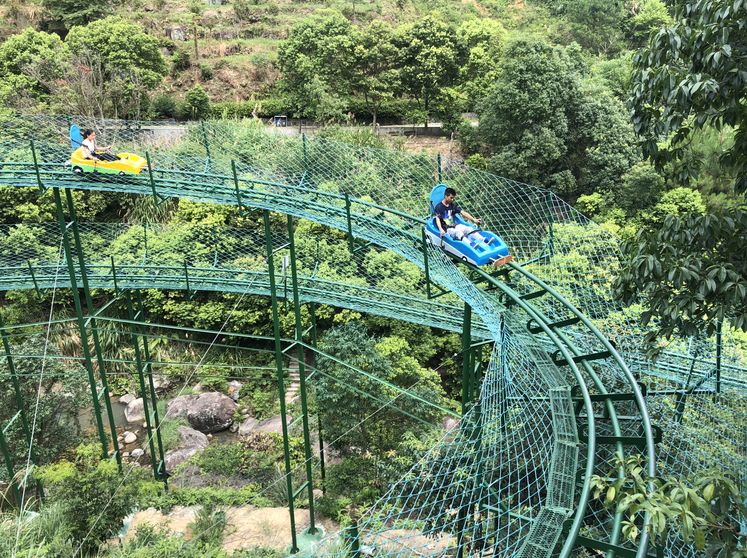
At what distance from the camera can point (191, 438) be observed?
1373 cm

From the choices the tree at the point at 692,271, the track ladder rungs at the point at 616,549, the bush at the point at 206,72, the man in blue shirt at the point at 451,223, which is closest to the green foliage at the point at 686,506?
the track ladder rungs at the point at 616,549

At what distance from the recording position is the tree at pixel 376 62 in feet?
74.4

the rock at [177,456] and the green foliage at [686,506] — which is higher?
the green foliage at [686,506]

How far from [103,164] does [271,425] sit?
7425mm

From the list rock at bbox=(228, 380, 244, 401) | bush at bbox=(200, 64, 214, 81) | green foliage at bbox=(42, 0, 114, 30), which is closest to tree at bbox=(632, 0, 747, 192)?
rock at bbox=(228, 380, 244, 401)

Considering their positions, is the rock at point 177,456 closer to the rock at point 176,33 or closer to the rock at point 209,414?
the rock at point 209,414

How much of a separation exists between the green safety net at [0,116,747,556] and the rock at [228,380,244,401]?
3.49m

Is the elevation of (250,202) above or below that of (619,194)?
above

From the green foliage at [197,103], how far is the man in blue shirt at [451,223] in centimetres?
1879

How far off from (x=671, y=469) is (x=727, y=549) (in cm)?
205

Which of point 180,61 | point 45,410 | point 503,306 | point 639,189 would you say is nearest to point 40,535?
point 45,410

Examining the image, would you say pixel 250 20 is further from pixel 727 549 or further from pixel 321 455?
pixel 727 549

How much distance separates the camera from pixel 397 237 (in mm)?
8227

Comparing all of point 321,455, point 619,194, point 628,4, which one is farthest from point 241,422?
point 628,4
